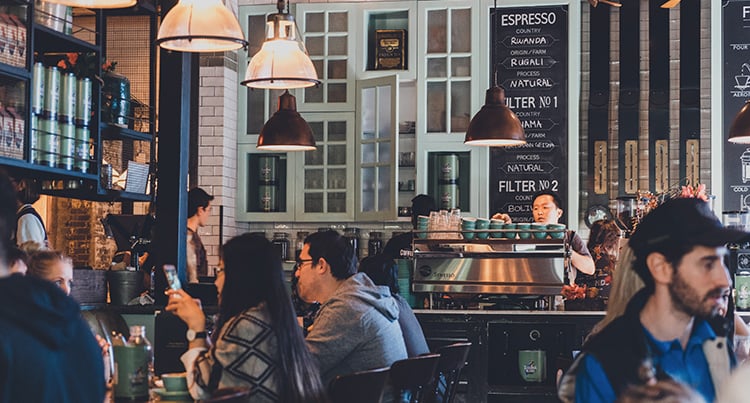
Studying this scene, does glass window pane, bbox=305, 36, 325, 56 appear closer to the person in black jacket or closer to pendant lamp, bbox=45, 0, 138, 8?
pendant lamp, bbox=45, 0, 138, 8

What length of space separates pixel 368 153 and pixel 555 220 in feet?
6.54

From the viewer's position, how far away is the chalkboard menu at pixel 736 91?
344 inches

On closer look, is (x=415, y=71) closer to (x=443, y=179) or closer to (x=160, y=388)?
(x=443, y=179)

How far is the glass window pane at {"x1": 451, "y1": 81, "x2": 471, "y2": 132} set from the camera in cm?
916

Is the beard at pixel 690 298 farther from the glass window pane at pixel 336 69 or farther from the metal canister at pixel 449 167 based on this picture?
the glass window pane at pixel 336 69

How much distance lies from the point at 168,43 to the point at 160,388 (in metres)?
1.79

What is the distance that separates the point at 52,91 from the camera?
5.37 metres

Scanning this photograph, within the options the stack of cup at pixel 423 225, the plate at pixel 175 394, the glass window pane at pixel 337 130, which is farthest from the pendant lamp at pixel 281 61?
the glass window pane at pixel 337 130

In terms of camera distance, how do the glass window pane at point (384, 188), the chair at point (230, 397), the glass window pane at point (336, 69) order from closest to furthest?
1. the chair at point (230, 397)
2. the glass window pane at point (384, 188)
3. the glass window pane at point (336, 69)

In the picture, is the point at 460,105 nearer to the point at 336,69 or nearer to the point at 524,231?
the point at 336,69

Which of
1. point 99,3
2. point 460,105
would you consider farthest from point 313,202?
point 99,3

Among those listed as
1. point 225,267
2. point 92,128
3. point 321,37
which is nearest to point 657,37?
point 321,37

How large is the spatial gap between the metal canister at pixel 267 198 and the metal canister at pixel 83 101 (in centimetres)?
387

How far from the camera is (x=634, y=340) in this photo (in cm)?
226
